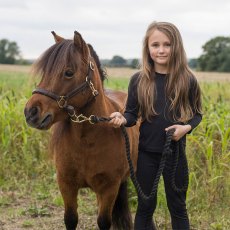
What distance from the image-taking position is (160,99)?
3090 millimetres

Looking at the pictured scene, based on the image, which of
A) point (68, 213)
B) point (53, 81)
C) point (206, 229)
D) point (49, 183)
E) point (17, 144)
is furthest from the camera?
point (17, 144)

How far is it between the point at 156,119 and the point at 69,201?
1.10 meters

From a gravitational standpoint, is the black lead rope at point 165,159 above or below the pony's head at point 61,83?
below

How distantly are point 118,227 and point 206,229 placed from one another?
863mm

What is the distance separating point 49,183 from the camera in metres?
5.72

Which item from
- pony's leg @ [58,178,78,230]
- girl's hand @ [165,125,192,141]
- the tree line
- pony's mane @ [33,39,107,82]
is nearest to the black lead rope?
girl's hand @ [165,125,192,141]

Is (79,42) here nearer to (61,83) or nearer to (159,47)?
(61,83)

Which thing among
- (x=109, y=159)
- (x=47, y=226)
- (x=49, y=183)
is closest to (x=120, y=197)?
(x=47, y=226)

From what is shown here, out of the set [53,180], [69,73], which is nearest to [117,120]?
[69,73]

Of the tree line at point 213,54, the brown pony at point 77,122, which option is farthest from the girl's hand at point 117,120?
the tree line at point 213,54

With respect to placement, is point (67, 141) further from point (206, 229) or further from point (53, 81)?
point (206, 229)

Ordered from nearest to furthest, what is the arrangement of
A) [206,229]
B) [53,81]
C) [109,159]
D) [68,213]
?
[53,81] < [109,159] < [68,213] < [206,229]

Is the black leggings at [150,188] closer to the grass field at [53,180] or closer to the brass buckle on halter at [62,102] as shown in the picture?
the brass buckle on halter at [62,102]

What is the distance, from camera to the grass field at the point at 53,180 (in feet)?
14.9
